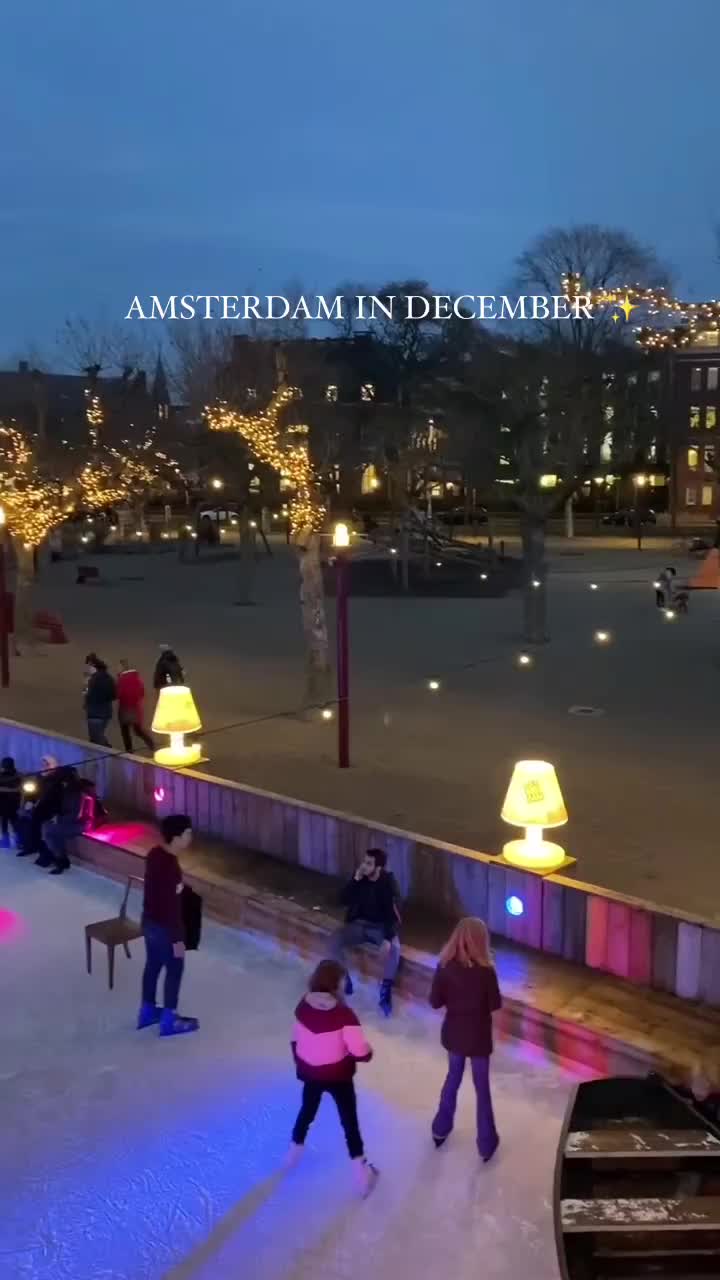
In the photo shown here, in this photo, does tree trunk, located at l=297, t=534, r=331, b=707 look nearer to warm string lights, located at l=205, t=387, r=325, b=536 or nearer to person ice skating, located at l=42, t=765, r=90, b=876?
warm string lights, located at l=205, t=387, r=325, b=536

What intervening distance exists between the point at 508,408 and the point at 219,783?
2554 cm

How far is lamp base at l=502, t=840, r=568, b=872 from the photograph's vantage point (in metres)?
7.61

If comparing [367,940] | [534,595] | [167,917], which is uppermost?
[534,595]

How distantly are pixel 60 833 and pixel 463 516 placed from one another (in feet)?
172

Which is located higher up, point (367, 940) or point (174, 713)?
point (174, 713)

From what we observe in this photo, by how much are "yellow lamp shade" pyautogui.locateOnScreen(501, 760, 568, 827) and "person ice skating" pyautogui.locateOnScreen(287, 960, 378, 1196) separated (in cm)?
264

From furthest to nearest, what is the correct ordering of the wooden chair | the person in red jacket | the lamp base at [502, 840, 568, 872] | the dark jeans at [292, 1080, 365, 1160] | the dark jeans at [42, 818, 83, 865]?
the person in red jacket < the dark jeans at [42, 818, 83, 865] < the lamp base at [502, 840, 568, 872] < the wooden chair < the dark jeans at [292, 1080, 365, 1160]

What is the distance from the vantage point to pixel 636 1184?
182 inches

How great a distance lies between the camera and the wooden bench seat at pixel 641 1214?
14.1ft

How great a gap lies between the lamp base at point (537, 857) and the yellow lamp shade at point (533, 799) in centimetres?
24

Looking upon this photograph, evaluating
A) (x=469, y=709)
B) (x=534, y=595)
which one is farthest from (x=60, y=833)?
(x=534, y=595)

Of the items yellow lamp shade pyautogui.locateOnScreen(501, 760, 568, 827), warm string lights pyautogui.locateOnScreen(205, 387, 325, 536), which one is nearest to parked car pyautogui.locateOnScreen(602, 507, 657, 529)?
warm string lights pyautogui.locateOnScreen(205, 387, 325, 536)

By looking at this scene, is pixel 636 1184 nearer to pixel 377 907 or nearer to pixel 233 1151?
pixel 233 1151

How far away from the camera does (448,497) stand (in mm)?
67812
